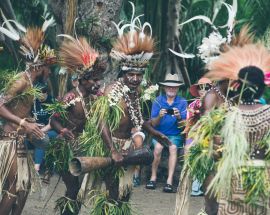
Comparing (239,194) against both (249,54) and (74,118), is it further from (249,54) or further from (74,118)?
(74,118)

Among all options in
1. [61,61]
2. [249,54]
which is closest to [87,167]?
[61,61]

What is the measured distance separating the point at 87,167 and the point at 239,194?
1.68m

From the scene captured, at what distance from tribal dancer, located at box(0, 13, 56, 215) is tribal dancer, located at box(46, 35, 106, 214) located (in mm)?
281

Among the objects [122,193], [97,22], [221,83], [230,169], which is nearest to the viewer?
[230,169]

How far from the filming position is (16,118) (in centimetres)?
793

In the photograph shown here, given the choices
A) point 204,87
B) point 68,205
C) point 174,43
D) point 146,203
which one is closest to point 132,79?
point 68,205

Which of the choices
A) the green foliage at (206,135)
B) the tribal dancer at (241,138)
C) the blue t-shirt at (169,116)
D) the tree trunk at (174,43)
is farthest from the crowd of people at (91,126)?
the tree trunk at (174,43)

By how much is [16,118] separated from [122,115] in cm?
96

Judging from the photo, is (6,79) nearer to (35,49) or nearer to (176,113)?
(35,49)

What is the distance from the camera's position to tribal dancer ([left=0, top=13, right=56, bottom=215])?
8.00 m

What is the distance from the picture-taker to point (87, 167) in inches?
299

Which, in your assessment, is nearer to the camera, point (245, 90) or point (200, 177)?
point (245, 90)

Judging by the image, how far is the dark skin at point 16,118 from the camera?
7.93 metres

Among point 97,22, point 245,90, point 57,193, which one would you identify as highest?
point 97,22
